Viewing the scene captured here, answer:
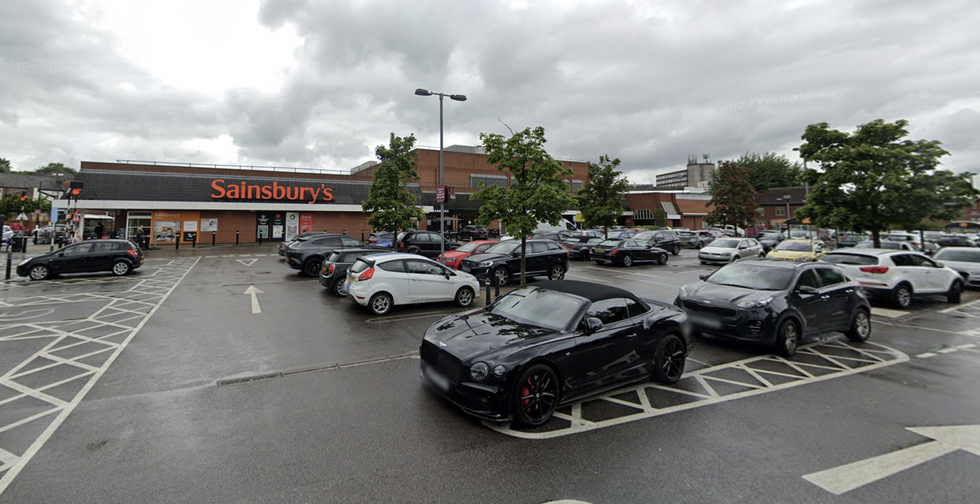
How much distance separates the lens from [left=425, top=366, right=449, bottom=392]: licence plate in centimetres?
463

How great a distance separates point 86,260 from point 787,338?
21572 millimetres

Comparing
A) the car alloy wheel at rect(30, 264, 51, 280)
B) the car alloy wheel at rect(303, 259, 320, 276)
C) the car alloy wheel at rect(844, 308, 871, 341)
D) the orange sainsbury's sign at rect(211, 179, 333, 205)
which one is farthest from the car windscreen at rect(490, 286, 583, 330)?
the orange sainsbury's sign at rect(211, 179, 333, 205)

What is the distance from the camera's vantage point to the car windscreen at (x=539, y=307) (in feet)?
17.0

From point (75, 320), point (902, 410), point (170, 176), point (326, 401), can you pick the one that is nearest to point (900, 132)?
point (902, 410)

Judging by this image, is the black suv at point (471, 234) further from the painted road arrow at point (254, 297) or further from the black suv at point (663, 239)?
the painted road arrow at point (254, 297)

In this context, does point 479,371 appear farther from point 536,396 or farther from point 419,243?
point 419,243

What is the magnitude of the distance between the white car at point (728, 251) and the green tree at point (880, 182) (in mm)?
6463

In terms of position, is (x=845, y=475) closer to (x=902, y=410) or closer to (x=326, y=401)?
(x=902, y=410)

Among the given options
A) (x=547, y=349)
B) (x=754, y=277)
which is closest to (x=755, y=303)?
(x=754, y=277)

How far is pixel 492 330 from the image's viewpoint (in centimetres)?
509

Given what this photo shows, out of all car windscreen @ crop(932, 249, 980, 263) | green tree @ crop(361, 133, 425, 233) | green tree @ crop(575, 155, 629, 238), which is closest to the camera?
car windscreen @ crop(932, 249, 980, 263)

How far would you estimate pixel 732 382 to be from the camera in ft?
19.2

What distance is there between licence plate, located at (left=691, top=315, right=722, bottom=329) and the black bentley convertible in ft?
4.25

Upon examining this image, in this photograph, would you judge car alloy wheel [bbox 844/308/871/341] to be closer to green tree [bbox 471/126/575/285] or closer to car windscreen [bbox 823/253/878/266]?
car windscreen [bbox 823/253/878/266]
